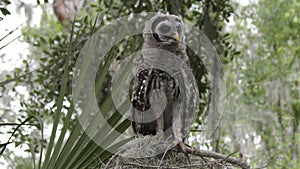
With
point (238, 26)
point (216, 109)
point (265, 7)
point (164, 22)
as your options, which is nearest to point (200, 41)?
point (216, 109)

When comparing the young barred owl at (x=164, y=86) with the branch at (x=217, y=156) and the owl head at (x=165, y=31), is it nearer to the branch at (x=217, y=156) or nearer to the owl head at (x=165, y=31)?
the owl head at (x=165, y=31)

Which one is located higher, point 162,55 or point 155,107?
point 162,55

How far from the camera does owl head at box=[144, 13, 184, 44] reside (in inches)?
88.0

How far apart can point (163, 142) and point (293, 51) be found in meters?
6.29

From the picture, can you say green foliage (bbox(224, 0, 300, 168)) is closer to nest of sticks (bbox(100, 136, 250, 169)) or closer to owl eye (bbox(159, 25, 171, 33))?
owl eye (bbox(159, 25, 171, 33))

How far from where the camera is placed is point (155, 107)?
2.23m

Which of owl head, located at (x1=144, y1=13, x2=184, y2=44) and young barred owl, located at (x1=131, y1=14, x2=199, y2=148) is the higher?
owl head, located at (x1=144, y1=13, x2=184, y2=44)

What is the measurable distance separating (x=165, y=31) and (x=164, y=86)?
0.22 metres

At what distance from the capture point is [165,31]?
2.26 meters

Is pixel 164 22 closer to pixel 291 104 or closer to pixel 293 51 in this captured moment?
pixel 293 51

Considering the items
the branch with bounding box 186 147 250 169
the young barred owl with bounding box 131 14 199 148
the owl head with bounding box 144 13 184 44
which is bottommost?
the branch with bounding box 186 147 250 169

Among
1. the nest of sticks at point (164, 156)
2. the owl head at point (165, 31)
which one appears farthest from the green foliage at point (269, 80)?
the nest of sticks at point (164, 156)

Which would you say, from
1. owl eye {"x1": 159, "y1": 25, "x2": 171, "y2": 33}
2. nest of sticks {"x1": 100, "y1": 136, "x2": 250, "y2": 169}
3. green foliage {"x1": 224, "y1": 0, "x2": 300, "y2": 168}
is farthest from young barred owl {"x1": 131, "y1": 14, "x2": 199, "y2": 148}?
green foliage {"x1": 224, "y1": 0, "x2": 300, "y2": 168}

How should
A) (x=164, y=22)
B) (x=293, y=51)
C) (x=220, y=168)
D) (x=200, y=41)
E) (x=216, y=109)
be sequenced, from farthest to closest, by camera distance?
(x=293, y=51) < (x=200, y=41) < (x=216, y=109) < (x=164, y=22) < (x=220, y=168)
